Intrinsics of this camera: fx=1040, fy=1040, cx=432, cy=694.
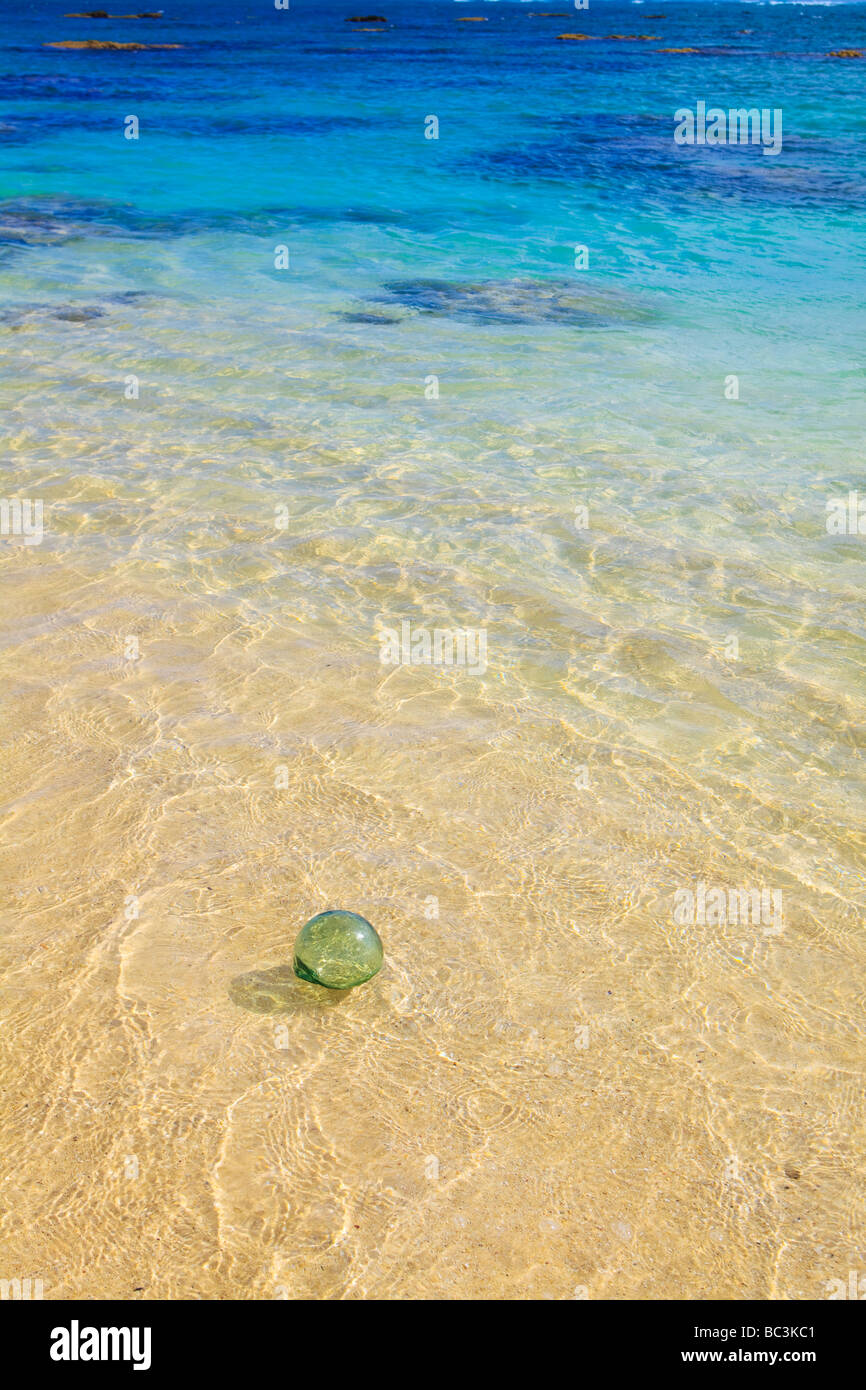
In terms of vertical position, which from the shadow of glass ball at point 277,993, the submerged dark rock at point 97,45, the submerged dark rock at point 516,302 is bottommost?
the shadow of glass ball at point 277,993

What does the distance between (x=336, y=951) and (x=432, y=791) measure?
1272 millimetres

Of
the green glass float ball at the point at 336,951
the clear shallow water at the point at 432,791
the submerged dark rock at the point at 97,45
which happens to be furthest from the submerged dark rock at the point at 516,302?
the submerged dark rock at the point at 97,45

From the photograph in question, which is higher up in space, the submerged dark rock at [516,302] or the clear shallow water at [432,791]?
the submerged dark rock at [516,302]

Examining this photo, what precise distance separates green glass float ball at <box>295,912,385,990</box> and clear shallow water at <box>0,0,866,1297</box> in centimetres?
10

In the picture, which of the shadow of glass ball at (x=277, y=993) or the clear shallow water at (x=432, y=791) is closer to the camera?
the clear shallow water at (x=432, y=791)

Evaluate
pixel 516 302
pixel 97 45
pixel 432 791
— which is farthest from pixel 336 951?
pixel 97 45

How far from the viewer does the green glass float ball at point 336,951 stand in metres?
3.60

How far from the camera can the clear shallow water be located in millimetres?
3023

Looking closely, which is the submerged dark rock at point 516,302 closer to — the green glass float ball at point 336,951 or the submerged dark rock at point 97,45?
the green glass float ball at point 336,951

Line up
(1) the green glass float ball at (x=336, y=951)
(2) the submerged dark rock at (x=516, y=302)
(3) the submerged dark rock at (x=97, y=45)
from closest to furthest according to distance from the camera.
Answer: (1) the green glass float ball at (x=336, y=951) < (2) the submerged dark rock at (x=516, y=302) < (3) the submerged dark rock at (x=97, y=45)

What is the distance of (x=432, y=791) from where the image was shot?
474 centimetres

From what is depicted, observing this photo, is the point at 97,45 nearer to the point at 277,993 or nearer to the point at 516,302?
the point at 516,302

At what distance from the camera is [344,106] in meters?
29.7

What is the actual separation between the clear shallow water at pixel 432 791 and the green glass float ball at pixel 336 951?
10 cm
